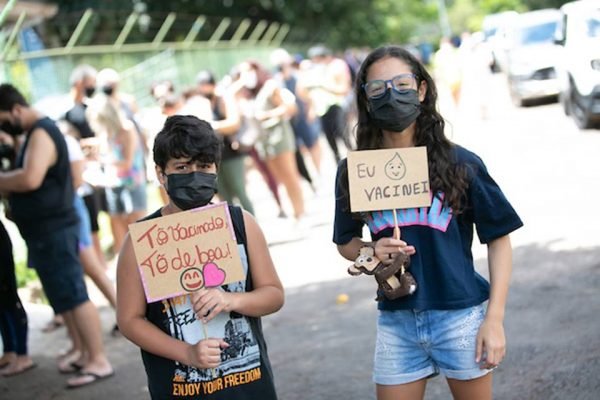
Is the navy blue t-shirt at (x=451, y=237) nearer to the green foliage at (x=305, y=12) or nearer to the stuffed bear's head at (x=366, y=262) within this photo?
the stuffed bear's head at (x=366, y=262)

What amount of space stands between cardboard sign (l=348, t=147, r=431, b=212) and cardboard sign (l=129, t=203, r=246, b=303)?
45 centimetres

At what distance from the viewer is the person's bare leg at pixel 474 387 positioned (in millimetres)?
3205

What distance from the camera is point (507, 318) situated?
6402 mm

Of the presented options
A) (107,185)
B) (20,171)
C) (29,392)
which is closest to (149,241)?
(20,171)

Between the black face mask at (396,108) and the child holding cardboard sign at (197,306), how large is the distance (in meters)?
0.55

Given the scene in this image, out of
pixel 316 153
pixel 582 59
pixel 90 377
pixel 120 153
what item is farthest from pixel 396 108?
pixel 582 59

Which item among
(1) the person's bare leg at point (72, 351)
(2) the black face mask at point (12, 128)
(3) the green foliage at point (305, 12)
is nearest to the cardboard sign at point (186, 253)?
(2) the black face mask at point (12, 128)

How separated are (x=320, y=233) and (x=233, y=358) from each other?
7.46 meters

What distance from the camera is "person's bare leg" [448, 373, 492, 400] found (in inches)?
126

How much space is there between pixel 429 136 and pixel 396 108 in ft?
0.62

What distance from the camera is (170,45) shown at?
23.2 meters

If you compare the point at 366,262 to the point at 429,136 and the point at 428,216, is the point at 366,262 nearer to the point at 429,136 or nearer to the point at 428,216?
the point at 428,216

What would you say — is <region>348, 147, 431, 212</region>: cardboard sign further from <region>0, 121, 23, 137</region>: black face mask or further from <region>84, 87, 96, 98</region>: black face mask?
<region>84, 87, 96, 98</region>: black face mask

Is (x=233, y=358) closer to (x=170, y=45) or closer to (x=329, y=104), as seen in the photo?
(x=329, y=104)
